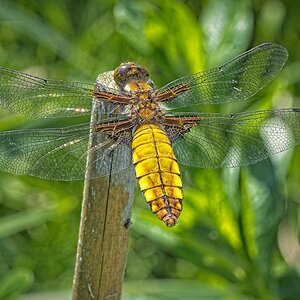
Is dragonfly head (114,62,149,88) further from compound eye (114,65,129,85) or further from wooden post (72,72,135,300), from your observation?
wooden post (72,72,135,300)

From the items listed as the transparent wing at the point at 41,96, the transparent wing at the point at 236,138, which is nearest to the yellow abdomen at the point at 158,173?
the transparent wing at the point at 236,138

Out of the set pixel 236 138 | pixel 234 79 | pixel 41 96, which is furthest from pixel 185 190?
pixel 41 96

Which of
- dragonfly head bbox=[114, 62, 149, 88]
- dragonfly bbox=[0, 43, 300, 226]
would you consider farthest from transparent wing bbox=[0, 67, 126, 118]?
dragonfly head bbox=[114, 62, 149, 88]

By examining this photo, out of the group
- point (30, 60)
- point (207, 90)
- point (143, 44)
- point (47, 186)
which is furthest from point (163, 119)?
point (30, 60)

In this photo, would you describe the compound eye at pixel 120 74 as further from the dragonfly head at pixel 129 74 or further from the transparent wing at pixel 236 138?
the transparent wing at pixel 236 138

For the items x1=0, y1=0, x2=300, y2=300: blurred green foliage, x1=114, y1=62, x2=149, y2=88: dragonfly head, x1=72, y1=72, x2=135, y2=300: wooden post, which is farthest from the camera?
x1=0, y1=0, x2=300, y2=300: blurred green foliage

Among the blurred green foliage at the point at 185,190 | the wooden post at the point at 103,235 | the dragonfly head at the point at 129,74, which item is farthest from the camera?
the blurred green foliage at the point at 185,190
